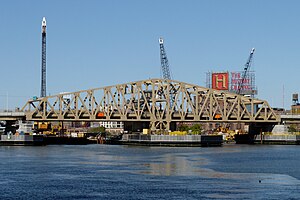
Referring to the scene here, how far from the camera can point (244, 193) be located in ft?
237

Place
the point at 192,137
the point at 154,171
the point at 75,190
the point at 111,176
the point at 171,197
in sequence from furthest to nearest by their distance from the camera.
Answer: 1. the point at 192,137
2. the point at 154,171
3. the point at 111,176
4. the point at 75,190
5. the point at 171,197

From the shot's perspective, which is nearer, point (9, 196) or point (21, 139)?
point (9, 196)

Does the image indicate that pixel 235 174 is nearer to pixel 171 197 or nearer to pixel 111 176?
pixel 111 176

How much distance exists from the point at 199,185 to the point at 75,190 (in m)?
14.7

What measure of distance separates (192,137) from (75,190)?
410 ft

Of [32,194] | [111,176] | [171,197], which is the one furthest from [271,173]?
[32,194]

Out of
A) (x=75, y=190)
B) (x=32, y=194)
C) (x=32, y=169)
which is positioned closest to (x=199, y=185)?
(x=75, y=190)

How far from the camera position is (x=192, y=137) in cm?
19825

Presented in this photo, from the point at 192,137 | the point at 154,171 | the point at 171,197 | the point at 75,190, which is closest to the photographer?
the point at 171,197

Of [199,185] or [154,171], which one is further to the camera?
[154,171]

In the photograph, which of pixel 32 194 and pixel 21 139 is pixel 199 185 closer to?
pixel 32 194

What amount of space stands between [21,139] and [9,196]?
13101 centimetres

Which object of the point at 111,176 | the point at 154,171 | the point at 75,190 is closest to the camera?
the point at 75,190

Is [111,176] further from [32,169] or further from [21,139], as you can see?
[21,139]
